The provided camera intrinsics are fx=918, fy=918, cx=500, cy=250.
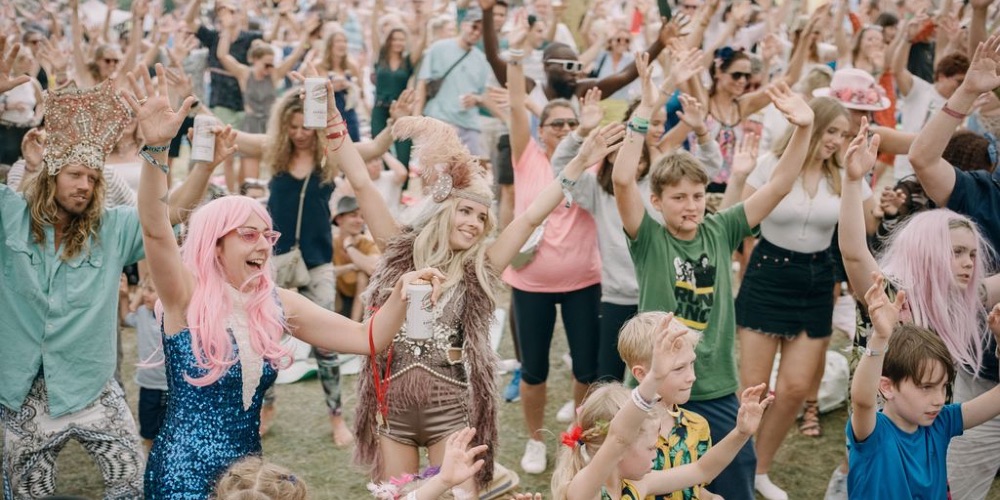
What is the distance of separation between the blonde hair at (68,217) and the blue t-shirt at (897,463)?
3068 mm

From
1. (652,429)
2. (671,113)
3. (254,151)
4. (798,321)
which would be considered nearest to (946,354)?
(652,429)

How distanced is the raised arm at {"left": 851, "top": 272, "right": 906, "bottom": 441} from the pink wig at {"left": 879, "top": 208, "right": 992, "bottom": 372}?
29.6 inches

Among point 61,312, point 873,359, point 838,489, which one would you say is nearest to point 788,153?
point 873,359

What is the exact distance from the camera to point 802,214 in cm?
469

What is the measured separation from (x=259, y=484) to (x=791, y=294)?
3.03 metres

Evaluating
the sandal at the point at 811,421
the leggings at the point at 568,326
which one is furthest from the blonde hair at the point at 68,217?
the sandal at the point at 811,421

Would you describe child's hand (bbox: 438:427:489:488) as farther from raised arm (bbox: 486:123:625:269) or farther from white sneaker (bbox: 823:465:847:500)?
white sneaker (bbox: 823:465:847:500)

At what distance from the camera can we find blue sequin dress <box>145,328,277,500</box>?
297cm

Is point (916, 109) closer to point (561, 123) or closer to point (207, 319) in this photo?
point (561, 123)

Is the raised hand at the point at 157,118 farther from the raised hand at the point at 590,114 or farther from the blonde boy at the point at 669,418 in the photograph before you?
the raised hand at the point at 590,114

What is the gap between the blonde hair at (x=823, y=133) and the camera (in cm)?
452

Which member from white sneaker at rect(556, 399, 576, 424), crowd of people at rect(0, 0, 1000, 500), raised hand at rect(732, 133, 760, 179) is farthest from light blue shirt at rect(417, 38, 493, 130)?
raised hand at rect(732, 133, 760, 179)

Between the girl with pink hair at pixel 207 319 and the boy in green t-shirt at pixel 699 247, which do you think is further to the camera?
the boy in green t-shirt at pixel 699 247

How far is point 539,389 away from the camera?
513cm
